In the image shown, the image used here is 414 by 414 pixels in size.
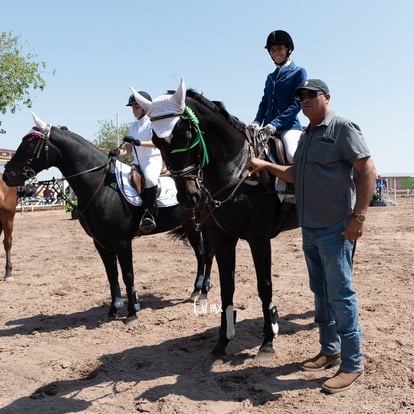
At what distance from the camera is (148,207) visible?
20.1 ft

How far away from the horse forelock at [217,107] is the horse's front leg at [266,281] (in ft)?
3.90

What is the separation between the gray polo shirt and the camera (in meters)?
3.28

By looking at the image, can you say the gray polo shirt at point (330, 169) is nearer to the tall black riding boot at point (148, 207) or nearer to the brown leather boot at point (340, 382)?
the brown leather boot at point (340, 382)

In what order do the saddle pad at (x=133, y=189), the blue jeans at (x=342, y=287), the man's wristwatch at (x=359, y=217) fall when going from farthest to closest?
the saddle pad at (x=133, y=189)
the blue jeans at (x=342, y=287)
the man's wristwatch at (x=359, y=217)

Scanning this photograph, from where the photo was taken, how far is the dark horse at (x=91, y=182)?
5.59 metres

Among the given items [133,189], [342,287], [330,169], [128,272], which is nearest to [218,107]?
[330,169]

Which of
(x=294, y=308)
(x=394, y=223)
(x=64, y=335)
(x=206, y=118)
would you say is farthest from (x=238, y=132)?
(x=394, y=223)

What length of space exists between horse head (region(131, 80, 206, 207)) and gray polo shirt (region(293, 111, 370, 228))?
93 cm

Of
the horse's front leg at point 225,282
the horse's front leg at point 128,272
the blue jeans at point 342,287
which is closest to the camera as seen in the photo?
the blue jeans at point 342,287

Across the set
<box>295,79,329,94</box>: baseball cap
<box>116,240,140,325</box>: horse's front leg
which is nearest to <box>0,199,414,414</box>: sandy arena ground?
<box>116,240,140,325</box>: horse's front leg

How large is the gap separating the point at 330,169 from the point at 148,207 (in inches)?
129

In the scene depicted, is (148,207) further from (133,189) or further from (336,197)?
(336,197)

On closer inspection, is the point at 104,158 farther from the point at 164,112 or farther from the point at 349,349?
the point at 349,349

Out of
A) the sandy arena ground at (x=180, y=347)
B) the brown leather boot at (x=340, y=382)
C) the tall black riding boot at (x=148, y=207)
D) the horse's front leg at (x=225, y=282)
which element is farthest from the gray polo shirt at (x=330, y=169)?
the tall black riding boot at (x=148, y=207)
